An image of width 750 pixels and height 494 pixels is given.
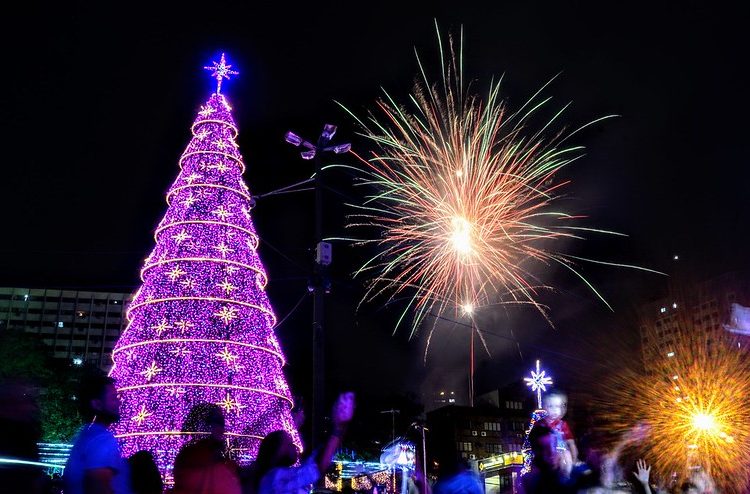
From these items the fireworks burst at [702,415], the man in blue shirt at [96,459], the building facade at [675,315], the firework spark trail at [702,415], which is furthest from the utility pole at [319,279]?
the building facade at [675,315]

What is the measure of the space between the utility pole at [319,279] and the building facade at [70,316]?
14334cm

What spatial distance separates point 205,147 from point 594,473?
622 inches

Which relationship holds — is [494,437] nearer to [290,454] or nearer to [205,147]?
[205,147]

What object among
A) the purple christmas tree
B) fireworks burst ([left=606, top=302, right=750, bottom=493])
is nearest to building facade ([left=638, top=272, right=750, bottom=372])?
fireworks burst ([left=606, top=302, right=750, bottom=493])

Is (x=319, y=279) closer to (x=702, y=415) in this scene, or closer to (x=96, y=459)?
(x=96, y=459)

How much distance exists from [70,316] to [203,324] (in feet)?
480

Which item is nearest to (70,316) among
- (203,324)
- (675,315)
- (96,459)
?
(675,315)

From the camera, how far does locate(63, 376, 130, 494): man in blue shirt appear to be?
4.37m

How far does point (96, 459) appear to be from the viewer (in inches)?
174

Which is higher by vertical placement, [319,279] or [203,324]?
[203,324]

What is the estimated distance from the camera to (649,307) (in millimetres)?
139250

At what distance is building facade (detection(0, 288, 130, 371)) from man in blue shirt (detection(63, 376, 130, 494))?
151 meters

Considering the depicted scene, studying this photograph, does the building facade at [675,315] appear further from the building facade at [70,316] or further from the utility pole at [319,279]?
the building facade at [70,316]

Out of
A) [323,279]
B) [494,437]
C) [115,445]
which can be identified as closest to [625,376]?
[323,279]
